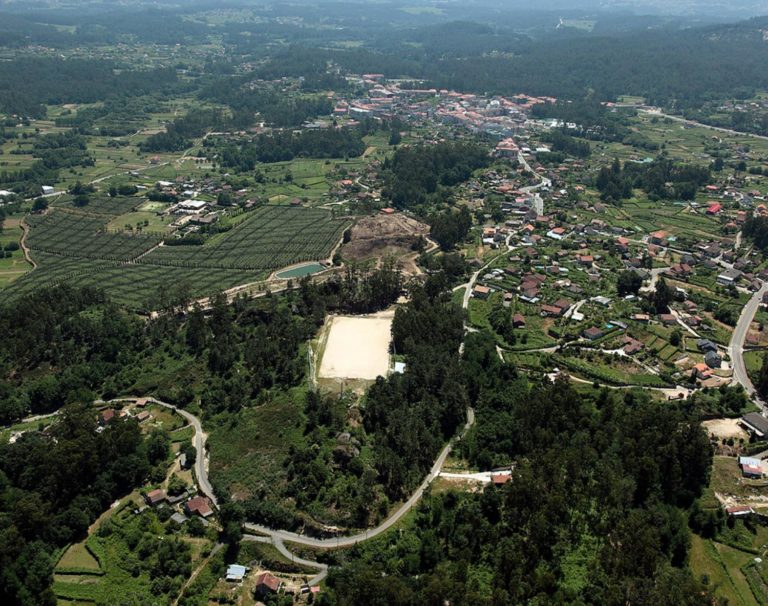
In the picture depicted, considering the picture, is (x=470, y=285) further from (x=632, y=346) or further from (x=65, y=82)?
(x=65, y=82)

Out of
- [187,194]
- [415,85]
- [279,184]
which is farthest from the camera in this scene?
[415,85]

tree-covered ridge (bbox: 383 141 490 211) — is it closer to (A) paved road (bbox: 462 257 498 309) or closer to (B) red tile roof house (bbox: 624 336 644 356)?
(A) paved road (bbox: 462 257 498 309)

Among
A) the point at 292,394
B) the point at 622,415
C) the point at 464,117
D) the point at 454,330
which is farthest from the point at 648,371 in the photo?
the point at 464,117

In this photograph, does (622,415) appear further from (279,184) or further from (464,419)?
(279,184)

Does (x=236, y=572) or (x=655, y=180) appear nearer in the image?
(x=236, y=572)

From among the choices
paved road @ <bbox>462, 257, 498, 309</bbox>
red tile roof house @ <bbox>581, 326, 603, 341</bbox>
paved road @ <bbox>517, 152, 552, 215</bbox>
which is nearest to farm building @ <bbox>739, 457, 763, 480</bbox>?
red tile roof house @ <bbox>581, 326, 603, 341</bbox>

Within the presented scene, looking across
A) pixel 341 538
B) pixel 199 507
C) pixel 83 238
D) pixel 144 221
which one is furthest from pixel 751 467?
pixel 83 238
